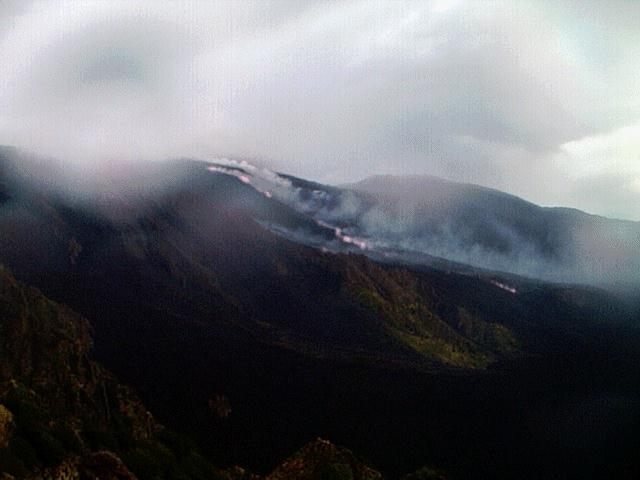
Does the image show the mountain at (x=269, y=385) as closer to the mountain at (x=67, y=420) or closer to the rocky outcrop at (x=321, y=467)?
the mountain at (x=67, y=420)

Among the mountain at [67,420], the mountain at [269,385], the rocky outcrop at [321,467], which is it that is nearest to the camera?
the mountain at [67,420]

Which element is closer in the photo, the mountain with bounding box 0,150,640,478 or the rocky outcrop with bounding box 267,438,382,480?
the rocky outcrop with bounding box 267,438,382,480

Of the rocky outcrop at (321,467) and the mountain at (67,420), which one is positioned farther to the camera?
the rocky outcrop at (321,467)

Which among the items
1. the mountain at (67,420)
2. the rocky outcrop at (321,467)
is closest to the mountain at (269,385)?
the mountain at (67,420)

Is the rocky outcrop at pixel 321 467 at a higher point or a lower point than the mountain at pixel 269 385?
higher

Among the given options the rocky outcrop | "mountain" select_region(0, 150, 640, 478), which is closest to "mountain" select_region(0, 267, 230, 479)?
the rocky outcrop

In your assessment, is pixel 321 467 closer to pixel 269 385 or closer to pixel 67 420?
pixel 67 420

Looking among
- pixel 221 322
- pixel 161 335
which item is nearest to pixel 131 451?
pixel 161 335

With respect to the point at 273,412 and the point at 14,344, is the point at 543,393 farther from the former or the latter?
the point at 14,344

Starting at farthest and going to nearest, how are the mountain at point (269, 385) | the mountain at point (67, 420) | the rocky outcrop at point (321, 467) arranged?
the mountain at point (269, 385), the rocky outcrop at point (321, 467), the mountain at point (67, 420)

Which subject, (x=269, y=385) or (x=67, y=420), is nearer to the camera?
(x=67, y=420)

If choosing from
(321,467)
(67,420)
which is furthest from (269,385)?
(321,467)

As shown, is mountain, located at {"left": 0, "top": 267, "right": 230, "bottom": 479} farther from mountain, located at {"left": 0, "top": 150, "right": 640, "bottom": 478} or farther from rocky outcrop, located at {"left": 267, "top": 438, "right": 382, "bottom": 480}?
mountain, located at {"left": 0, "top": 150, "right": 640, "bottom": 478}

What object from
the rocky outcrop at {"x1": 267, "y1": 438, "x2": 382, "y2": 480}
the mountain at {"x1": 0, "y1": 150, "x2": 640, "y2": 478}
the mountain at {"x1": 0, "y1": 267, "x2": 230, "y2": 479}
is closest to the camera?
the mountain at {"x1": 0, "y1": 267, "x2": 230, "y2": 479}
